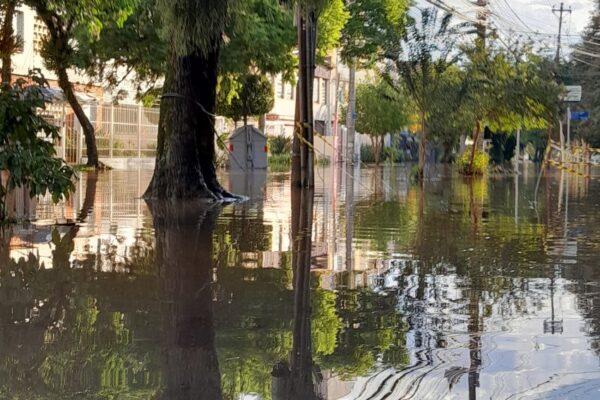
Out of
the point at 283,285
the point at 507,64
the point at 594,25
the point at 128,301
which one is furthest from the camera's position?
the point at 594,25

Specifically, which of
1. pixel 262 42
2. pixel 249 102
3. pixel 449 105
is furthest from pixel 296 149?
pixel 249 102

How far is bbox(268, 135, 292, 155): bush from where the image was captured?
185ft

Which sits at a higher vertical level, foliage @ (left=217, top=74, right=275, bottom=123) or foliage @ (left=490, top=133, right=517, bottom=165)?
foliage @ (left=217, top=74, right=275, bottom=123)

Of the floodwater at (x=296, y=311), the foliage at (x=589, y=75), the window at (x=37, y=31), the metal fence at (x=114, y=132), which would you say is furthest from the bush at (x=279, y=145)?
the floodwater at (x=296, y=311)

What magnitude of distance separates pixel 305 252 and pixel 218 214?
5.41m

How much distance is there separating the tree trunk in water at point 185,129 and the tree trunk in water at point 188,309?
15.8 ft

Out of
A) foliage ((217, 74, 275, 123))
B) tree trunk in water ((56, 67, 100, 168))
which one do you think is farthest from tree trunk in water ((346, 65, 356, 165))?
tree trunk in water ((56, 67, 100, 168))

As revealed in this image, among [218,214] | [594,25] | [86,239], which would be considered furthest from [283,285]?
[594,25]

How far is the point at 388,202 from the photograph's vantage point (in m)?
20.3

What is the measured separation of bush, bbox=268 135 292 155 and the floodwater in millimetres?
42108

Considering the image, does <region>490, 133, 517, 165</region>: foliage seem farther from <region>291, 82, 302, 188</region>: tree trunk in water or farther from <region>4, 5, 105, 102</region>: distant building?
<region>291, 82, 302, 188</region>: tree trunk in water

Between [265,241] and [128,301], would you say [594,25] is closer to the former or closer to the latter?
[265,241]

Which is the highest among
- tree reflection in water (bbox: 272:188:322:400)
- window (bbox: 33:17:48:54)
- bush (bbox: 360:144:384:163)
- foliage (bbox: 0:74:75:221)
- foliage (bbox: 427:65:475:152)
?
window (bbox: 33:17:48:54)

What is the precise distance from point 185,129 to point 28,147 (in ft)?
Answer: 22.5
